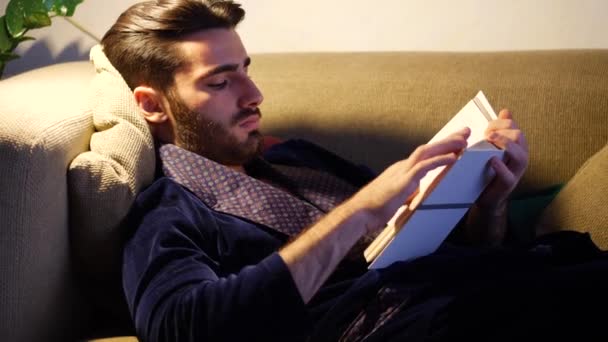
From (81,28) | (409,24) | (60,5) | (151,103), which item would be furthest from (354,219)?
(81,28)

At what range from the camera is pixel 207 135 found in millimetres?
1366

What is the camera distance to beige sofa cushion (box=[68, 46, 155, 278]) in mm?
1126

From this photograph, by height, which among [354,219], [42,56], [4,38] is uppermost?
[354,219]

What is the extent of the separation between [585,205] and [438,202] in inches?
16.7

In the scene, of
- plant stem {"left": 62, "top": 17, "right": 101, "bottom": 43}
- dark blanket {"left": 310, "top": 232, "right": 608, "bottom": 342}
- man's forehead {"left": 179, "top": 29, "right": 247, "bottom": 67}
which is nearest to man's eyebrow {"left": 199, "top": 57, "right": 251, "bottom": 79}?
man's forehead {"left": 179, "top": 29, "right": 247, "bottom": 67}

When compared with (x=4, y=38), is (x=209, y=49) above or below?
above

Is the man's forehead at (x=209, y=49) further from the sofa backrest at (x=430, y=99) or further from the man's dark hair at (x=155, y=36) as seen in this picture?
the sofa backrest at (x=430, y=99)

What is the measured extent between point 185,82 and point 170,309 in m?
0.50

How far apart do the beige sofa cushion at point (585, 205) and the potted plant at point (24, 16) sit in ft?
3.71

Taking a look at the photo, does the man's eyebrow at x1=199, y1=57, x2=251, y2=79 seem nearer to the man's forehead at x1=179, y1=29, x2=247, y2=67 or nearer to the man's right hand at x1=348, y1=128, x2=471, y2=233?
the man's forehead at x1=179, y1=29, x2=247, y2=67

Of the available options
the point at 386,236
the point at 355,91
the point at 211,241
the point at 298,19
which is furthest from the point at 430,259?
the point at 298,19

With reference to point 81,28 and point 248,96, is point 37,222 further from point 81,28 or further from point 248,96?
point 81,28

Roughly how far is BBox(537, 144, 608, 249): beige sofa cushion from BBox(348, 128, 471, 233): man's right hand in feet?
1.32

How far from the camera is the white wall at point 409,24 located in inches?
70.5
